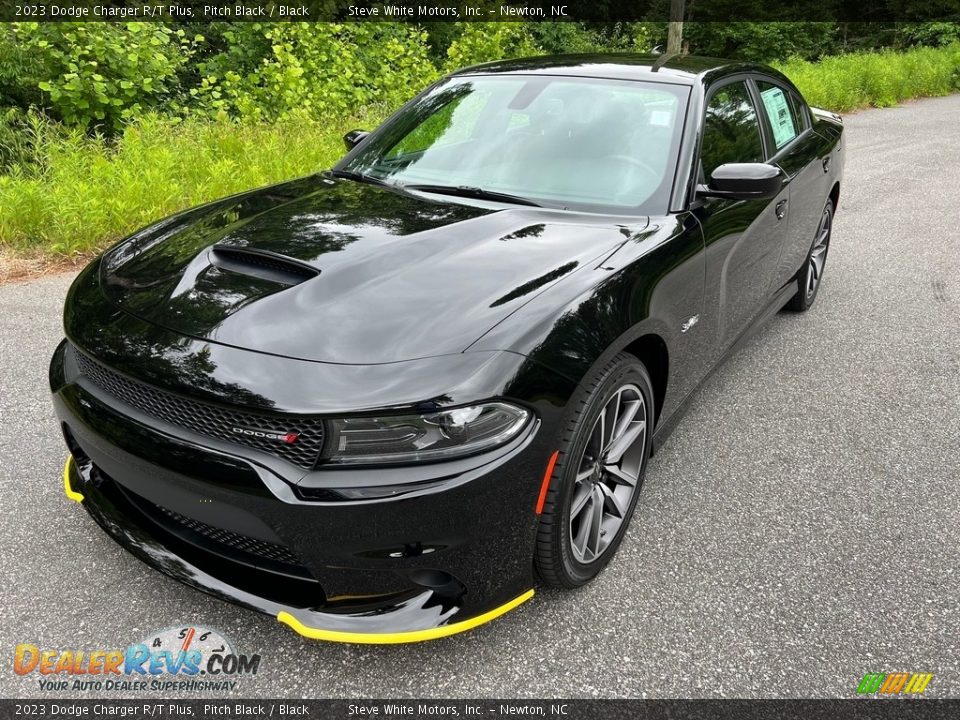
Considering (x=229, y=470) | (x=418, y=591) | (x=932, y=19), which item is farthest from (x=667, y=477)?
(x=932, y=19)

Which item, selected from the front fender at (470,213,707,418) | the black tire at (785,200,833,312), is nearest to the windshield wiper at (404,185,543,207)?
the front fender at (470,213,707,418)

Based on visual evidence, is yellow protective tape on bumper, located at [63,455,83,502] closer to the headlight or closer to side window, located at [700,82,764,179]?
the headlight

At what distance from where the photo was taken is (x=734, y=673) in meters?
2.07

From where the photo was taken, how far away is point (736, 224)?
3041 mm

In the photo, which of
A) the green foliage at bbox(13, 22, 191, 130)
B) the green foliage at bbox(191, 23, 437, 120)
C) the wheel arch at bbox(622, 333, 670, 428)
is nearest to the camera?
the wheel arch at bbox(622, 333, 670, 428)

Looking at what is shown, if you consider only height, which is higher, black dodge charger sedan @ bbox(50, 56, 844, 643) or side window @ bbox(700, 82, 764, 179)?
side window @ bbox(700, 82, 764, 179)

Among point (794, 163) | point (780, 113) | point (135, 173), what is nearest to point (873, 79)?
point (780, 113)

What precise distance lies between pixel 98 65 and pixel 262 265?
7.35 meters

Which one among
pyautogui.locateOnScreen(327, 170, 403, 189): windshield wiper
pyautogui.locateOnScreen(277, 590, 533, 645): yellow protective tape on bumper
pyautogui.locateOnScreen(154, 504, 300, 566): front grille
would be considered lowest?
pyautogui.locateOnScreen(277, 590, 533, 645): yellow protective tape on bumper

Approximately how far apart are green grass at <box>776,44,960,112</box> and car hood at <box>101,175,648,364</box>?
1244 centimetres

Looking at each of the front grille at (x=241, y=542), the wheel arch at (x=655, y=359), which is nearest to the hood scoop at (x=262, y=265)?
the front grille at (x=241, y=542)

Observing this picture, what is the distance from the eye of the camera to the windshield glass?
281 cm

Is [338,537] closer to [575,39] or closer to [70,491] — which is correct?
[70,491]

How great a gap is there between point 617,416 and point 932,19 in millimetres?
35053
